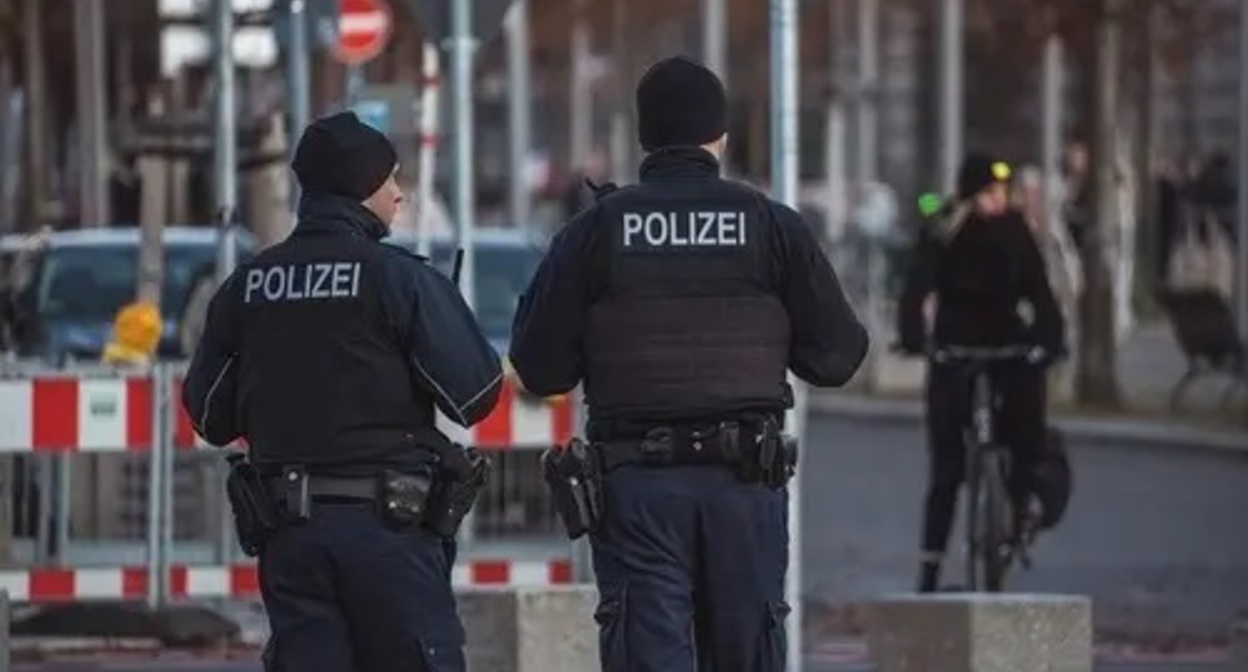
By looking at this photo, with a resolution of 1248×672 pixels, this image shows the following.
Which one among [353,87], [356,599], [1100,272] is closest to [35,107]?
[1100,272]

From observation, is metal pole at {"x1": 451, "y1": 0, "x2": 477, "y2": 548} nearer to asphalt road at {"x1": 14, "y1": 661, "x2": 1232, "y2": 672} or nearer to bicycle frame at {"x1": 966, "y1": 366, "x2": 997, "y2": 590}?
asphalt road at {"x1": 14, "y1": 661, "x2": 1232, "y2": 672}

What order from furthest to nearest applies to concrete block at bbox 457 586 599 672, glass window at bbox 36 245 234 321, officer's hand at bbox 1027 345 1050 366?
glass window at bbox 36 245 234 321 → officer's hand at bbox 1027 345 1050 366 → concrete block at bbox 457 586 599 672

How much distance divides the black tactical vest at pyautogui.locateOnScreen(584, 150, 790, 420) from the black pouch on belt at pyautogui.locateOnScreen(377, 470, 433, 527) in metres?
0.54

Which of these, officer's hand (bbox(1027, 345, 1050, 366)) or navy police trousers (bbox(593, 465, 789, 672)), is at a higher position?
officer's hand (bbox(1027, 345, 1050, 366))


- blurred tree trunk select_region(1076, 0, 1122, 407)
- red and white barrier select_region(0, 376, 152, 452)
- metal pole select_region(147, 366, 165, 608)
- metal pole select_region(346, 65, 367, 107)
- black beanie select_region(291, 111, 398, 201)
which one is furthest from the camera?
blurred tree trunk select_region(1076, 0, 1122, 407)

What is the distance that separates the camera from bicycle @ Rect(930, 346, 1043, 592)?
1650 cm

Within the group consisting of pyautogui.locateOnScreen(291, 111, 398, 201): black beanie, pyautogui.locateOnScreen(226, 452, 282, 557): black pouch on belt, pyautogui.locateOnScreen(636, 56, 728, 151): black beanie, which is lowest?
pyautogui.locateOnScreen(226, 452, 282, 557): black pouch on belt

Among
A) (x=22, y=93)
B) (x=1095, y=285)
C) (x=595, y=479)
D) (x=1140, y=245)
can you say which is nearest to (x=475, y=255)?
(x=1095, y=285)

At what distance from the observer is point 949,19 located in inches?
1726

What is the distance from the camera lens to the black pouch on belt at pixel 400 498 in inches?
361

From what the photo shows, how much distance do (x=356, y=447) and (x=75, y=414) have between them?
5.27 meters

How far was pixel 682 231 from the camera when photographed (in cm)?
946

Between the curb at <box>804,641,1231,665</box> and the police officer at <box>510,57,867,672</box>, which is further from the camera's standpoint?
the curb at <box>804,641,1231,665</box>

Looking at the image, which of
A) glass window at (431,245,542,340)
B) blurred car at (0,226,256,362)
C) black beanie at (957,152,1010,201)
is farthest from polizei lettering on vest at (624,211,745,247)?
glass window at (431,245,542,340)
